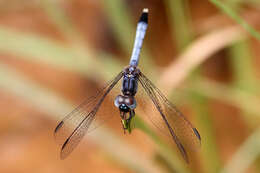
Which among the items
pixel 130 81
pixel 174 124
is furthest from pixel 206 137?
pixel 130 81

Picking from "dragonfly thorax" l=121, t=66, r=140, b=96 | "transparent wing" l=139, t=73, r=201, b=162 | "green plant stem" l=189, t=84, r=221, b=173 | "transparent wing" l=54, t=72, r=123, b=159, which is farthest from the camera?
"green plant stem" l=189, t=84, r=221, b=173

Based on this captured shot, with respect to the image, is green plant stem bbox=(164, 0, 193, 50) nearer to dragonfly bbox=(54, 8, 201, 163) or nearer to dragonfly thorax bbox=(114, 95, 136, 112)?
dragonfly bbox=(54, 8, 201, 163)

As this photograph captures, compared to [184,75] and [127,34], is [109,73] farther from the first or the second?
[184,75]

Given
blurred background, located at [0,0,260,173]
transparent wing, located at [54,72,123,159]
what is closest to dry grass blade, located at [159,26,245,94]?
blurred background, located at [0,0,260,173]

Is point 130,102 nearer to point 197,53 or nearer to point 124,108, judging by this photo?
point 124,108

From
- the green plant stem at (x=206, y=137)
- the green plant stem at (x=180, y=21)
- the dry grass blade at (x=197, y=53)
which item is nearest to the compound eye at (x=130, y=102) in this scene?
the dry grass blade at (x=197, y=53)

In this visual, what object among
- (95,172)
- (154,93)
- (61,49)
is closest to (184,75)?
(154,93)
